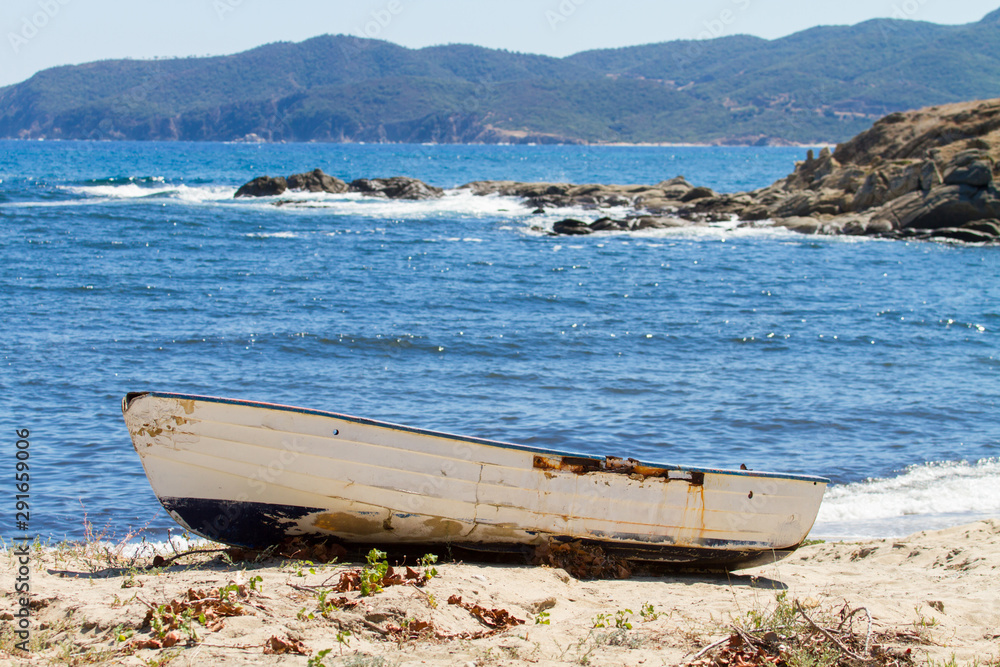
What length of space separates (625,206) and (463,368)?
34.9 m

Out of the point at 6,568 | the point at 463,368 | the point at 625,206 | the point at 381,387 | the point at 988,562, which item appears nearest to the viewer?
the point at 6,568

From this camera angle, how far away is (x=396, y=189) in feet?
178

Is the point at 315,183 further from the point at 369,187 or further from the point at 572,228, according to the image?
the point at 572,228

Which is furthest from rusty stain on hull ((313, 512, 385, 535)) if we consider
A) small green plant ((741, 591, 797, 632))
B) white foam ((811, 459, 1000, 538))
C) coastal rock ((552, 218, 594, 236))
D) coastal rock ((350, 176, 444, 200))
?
coastal rock ((350, 176, 444, 200))

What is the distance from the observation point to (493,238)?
34.2 meters

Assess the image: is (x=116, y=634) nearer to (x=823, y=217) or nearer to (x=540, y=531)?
(x=540, y=531)

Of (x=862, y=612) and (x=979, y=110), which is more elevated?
(x=979, y=110)

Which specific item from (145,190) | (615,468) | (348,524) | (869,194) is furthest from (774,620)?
(145,190)

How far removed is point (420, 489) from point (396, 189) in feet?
164

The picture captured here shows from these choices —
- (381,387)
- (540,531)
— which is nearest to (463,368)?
(381,387)

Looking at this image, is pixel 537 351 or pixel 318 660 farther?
pixel 537 351

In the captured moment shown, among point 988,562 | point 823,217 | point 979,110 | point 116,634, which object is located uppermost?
point 979,110

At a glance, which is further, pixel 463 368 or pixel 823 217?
pixel 823 217

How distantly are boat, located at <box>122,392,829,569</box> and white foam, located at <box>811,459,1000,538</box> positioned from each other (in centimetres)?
249
